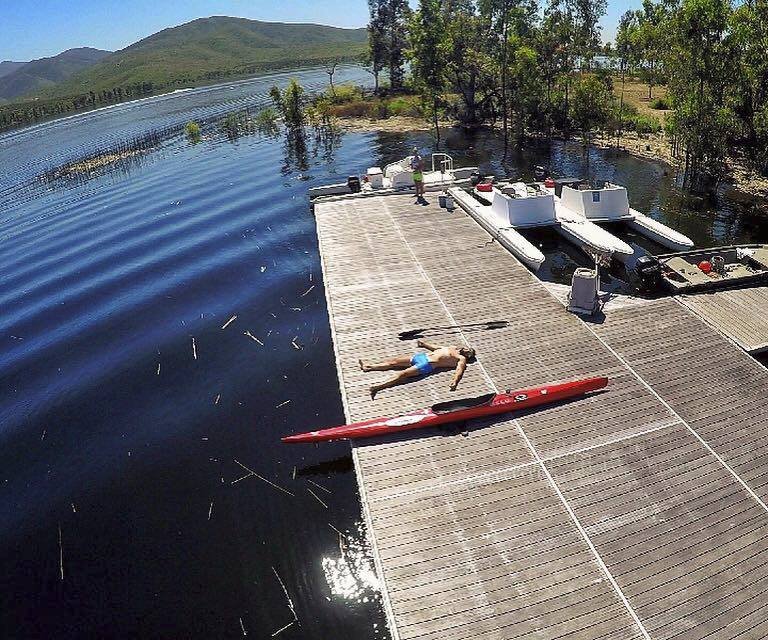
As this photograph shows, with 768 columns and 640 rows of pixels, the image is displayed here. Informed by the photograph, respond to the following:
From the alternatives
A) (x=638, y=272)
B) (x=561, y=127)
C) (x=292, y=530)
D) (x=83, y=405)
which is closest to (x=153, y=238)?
(x=83, y=405)

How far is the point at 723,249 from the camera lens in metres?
21.5

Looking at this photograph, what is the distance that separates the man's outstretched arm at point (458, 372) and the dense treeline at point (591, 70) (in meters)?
26.4

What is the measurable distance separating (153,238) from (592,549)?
31.3 metres

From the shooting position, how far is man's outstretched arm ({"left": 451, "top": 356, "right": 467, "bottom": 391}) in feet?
47.9

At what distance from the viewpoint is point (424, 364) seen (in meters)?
15.2

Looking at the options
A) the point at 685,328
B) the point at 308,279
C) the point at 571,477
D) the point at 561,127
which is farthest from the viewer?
the point at 561,127

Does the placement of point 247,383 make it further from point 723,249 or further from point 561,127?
point 561,127

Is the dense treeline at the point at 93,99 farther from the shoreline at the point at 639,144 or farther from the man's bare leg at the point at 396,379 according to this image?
the man's bare leg at the point at 396,379

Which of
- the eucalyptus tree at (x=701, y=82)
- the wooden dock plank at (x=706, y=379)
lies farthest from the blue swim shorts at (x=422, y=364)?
the eucalyptus tree at (x=701, y=82)

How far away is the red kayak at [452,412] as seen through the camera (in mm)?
13203

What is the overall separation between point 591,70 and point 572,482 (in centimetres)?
6053

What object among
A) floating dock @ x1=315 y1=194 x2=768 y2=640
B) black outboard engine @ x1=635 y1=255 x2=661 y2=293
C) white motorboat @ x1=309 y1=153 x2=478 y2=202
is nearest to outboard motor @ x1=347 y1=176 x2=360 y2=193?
white motorboat @ x1=309 y1=153 x2=478 y2=202

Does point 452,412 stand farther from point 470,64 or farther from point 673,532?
point 470,64

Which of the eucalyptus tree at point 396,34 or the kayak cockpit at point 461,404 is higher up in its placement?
the eucalyptus tree at point 396,34
